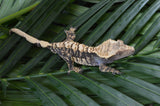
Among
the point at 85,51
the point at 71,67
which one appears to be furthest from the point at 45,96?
the point at 85,51

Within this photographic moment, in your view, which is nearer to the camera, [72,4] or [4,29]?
[4,29]

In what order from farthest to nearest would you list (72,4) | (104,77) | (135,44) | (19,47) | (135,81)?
(72,4) < (19,47) < (135,44) < (104,77) < (135,81)

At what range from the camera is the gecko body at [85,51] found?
1827 mm

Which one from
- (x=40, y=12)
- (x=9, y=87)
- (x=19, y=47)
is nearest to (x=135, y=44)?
(x=40, y=12)

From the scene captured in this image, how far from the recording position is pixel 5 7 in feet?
7.28

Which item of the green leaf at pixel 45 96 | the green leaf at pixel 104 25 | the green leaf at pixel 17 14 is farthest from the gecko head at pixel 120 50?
the green leaf at pixel 17 14

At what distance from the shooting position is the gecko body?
5.99 feet

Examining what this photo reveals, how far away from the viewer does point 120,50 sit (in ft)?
5.90

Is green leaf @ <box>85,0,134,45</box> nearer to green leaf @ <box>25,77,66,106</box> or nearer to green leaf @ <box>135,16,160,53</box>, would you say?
green leaf @ <box>135,16,160,53</box>

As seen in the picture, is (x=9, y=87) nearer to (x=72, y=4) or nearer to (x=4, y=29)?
(x=4, y=29)

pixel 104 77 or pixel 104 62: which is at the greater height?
pixel 104 62

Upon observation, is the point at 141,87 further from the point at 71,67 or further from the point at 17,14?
the point at 17,14

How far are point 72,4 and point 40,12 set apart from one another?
572 mm

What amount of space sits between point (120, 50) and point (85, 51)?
1.58 feet
